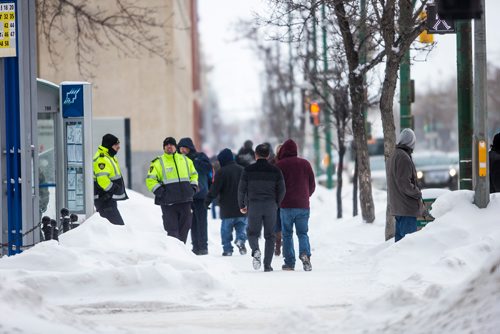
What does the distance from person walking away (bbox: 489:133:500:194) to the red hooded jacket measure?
2388mm

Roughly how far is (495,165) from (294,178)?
2.68 meters

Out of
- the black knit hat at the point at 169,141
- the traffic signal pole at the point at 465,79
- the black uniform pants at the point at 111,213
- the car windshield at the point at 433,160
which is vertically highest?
the traffic signal pole at the point at 465,79

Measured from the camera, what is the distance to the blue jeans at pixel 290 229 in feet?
49.8

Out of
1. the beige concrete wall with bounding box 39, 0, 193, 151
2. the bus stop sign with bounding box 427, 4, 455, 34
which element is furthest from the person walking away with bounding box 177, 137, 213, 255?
the beige concrete wall with bounding box 39, 0, 193, 151

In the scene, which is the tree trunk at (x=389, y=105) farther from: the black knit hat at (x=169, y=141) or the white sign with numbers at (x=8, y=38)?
the white sign with numbers at (x=8, y=38)

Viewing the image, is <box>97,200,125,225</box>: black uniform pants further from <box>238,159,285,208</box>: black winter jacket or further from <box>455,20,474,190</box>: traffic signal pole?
<box>455,20,474,190</box>: traffic signal pole

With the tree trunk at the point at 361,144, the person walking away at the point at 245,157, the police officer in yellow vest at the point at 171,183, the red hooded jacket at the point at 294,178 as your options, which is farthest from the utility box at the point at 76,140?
the tree trunk at the point at 361,144

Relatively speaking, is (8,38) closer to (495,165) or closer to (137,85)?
(495,165)

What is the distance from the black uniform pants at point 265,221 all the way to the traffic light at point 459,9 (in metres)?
7.34

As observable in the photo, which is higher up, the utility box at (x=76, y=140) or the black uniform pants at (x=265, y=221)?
the utility box at (x=76, y=140)

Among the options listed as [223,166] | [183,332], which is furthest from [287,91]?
[183,332]

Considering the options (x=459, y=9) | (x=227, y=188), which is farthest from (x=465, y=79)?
(x=459, y=9)

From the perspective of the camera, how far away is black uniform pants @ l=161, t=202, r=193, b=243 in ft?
54.3

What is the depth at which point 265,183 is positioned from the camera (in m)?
15.0
